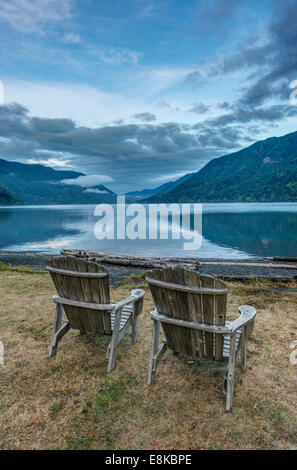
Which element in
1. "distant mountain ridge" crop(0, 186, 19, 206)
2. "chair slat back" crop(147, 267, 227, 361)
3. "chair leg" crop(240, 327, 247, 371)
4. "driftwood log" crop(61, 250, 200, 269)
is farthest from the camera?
"distant mountain ridge" crop(0, 186, 19, 206)

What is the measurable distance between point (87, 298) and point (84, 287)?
0.16 meters

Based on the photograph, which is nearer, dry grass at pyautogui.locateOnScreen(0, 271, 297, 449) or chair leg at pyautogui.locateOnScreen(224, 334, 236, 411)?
dry grass at pyautogui.locateOnScreen(0, 271, 297, 449)

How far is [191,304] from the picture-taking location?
2732 millimetres

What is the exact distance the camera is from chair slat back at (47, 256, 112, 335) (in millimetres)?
3197

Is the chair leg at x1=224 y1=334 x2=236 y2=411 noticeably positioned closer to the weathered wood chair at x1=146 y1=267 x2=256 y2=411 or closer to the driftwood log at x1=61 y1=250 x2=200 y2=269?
the weathered wood chair at x1=146 y1=267 x2=256 y2=411

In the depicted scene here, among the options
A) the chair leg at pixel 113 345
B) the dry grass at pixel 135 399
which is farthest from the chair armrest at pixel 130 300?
the dry grass at pixel 135 399

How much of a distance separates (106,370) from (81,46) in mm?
25091

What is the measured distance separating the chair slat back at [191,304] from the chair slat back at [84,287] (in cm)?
72

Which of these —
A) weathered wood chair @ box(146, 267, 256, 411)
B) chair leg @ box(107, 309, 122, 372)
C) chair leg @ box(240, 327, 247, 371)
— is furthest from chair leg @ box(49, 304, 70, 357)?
chair leg @ box(240, 327, 247, 371)

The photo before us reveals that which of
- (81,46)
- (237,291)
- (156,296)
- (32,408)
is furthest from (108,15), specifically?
(32,408)

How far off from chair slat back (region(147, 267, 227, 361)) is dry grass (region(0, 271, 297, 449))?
22.2 inches

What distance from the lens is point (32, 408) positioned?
273 cm

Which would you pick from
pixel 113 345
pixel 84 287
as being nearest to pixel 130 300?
pixel 113 345
